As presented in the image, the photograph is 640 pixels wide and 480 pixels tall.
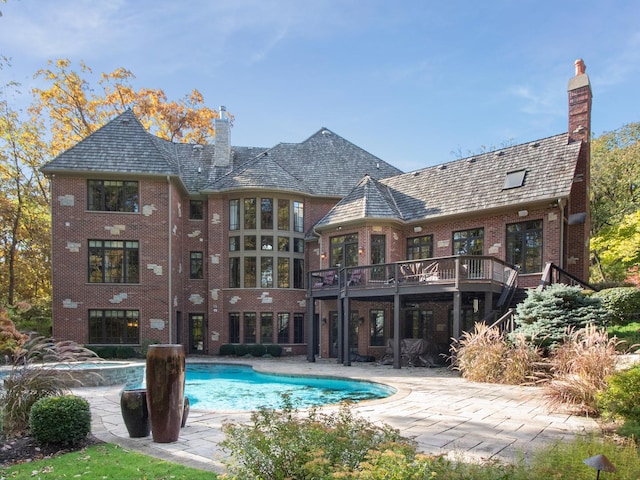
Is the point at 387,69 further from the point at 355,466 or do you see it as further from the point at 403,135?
the point at 355,466

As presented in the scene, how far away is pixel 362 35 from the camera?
1299 centimetres

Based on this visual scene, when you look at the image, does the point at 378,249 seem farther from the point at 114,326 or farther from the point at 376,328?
the point at 114,326

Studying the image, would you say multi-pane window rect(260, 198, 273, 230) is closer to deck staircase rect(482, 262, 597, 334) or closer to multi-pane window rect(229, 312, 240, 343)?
multi-pane window rect(229, 312, 240, 343)

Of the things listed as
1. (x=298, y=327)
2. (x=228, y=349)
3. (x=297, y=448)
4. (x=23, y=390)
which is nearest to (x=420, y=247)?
(x=298, y=327)

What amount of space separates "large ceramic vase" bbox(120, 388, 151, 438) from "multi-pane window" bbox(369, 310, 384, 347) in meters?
13.3

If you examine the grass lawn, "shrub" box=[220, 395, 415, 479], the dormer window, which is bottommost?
the grass lawn

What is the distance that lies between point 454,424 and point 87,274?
16856 millimetres

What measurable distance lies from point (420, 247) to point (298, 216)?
243 inches

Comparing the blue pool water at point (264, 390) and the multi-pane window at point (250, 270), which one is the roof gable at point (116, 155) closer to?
the multi-pane window at point (250, 270)

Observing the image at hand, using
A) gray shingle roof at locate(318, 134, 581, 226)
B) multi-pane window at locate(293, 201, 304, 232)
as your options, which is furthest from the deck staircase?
multi-pane window at locate(293, 201, 304, 232)

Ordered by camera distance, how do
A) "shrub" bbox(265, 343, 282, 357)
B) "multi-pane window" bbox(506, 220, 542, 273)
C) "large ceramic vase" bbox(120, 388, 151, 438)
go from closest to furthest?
1. "large ceramic vase" bbox(120, 388, 151, 438)
2. "multi-pane window" bbox(506, 220, 542, 273)
3. "shrub" bbox(265, 343, 282, 357)

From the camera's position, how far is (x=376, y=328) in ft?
62.5

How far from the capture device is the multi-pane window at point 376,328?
18.9 metres

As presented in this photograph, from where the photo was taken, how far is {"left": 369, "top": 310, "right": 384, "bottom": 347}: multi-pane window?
62.1 ft
